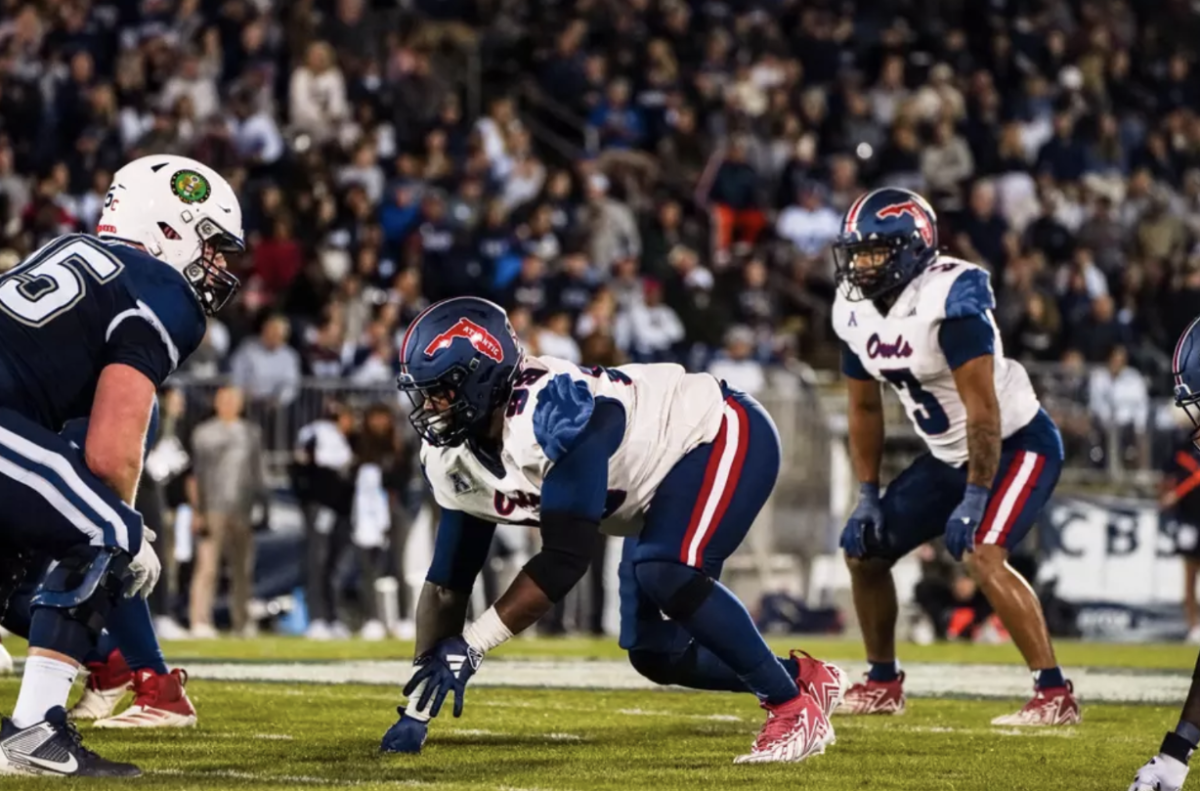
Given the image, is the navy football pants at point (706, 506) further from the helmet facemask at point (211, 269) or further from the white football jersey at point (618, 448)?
the helmet facemask at point (211, 269)

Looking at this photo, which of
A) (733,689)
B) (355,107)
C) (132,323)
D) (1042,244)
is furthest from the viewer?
(1042,244)

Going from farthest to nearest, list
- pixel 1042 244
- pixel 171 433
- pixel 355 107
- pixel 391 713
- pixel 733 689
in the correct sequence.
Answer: pixel 1042 244, pixel 355 107, pixel 171 433, pixel 391 713, pixel 733 689

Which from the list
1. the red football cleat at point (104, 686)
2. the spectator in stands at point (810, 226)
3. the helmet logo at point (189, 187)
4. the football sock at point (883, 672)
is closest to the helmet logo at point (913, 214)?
the football sock at point (883, 672)

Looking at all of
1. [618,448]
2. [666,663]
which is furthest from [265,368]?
[618,448]

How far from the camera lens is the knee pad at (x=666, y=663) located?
19.1 ft

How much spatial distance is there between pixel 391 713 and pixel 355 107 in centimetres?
1011

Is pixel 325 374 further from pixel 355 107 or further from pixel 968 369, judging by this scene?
pixel 968 369

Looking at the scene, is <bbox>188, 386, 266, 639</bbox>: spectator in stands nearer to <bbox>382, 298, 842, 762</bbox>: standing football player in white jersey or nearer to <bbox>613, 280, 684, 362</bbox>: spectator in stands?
<bbox>613, 280, 684, 362</bbox>: spectator in stands

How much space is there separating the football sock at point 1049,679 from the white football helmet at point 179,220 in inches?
126

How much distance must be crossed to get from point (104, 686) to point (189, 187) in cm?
171

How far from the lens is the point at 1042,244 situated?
1780cm

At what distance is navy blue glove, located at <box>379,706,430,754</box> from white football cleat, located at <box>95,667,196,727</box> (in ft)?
3.08

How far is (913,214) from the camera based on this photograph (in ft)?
23.7

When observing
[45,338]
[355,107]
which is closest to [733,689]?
[45,338]
